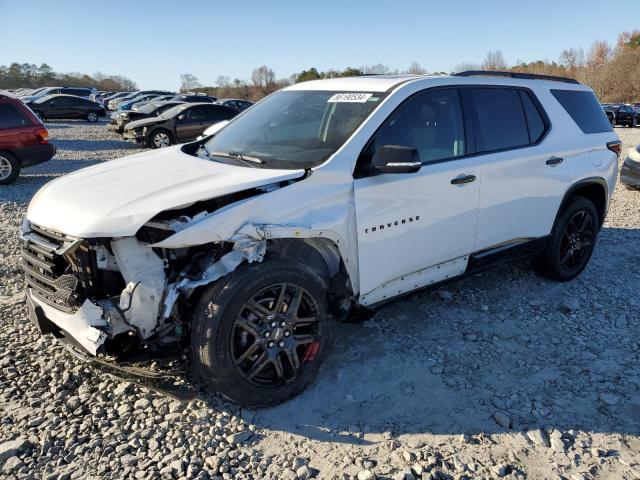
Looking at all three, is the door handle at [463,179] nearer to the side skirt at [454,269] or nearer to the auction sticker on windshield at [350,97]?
the side skirt at [454,269]

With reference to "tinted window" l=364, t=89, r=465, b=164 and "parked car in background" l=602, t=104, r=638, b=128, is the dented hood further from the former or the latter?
"parked car in background" l=602, t=104, r=638, b=128

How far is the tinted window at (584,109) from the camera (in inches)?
189

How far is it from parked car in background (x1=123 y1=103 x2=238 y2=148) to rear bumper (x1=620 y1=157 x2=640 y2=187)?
38.5 feet

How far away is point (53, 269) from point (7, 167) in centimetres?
871

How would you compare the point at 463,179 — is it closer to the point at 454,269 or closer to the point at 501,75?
the point at 454,269

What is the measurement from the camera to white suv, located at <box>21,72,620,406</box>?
2.72 m

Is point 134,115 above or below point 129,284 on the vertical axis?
below

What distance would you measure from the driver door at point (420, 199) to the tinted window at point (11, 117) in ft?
31.0

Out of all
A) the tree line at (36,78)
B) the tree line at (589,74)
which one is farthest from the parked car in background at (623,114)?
the tree line at (36,78)

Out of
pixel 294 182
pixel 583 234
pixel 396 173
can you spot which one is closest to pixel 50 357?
pixel 294 182

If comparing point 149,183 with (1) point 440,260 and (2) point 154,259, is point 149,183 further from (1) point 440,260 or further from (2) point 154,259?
(1) point 440,260

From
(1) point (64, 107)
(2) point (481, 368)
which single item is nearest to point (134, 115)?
(1) point (64, 107)

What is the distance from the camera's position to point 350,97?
3.68 m

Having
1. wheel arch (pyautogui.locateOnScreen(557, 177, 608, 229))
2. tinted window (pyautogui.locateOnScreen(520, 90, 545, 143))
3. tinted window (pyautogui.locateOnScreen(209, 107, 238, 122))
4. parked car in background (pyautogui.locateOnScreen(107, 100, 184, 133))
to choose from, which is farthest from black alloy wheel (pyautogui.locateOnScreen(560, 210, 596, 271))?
parked car in background (pyautogui.locateOnScreen(107, 100, 184, 133))
